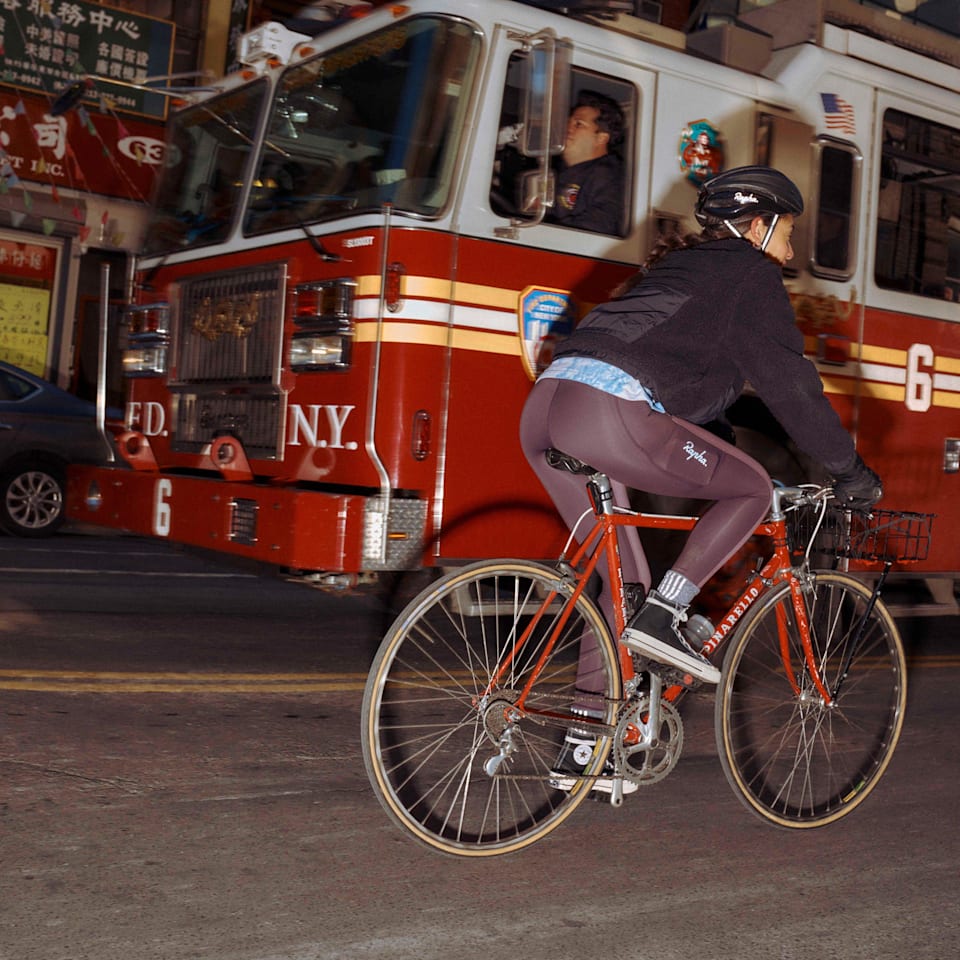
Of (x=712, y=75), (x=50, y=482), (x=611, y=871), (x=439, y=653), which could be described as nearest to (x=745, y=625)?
(x=611, y=871)

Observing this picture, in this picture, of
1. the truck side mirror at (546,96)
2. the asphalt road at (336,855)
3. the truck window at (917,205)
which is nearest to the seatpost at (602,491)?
the asphalt road at (336,855)

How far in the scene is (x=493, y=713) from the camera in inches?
156

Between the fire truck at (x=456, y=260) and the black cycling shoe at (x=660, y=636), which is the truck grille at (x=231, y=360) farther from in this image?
the black cycling shoe at (x=660, y=636)

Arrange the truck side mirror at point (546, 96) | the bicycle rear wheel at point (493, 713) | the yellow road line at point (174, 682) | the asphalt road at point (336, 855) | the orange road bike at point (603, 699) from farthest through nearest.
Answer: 1. the yellow road line at point (174, 682)
2. the truck side mirror at point (546, 96)
3. the orange road bike at point (603, 699)
4. the bicycle rear wheel at point (493, 713)
5. the asphalt road at point (336, 855)

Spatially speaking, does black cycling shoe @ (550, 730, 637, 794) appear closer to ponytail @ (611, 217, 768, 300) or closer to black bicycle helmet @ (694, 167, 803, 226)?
ponytail @ (611, 217, 768, 300)

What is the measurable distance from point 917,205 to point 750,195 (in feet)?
13.8

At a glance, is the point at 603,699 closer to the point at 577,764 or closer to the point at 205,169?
the point at 577,764

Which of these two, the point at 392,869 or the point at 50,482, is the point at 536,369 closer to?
the point at 392,869

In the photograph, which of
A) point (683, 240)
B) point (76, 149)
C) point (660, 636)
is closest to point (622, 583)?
point (660, 636)

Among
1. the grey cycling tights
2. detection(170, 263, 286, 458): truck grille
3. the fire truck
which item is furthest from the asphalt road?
detection(170, 263, 286, 458): truck grille

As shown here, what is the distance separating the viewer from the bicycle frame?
4035 mm

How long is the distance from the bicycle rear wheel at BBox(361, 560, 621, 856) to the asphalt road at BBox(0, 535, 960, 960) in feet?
0.48

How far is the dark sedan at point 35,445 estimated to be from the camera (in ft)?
39.3

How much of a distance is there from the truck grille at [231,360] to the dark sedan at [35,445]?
15.6 feet
